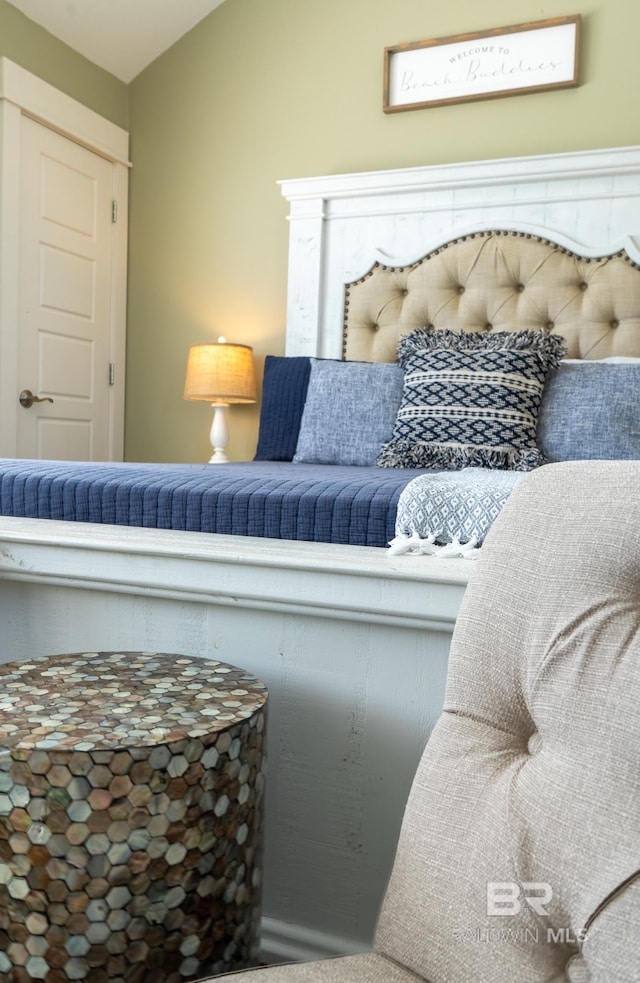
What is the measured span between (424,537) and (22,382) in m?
2.40

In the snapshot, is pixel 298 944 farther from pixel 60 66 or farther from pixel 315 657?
pixel 60 66

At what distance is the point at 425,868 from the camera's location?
0.69 m

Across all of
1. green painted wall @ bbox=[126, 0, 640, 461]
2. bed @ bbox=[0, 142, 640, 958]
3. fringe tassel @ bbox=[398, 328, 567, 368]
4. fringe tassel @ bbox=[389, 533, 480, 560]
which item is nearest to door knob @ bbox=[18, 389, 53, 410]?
green painted wall @ bbox=[126, 0, 640, 461]

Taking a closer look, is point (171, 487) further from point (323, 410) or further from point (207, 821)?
point (323, 410)

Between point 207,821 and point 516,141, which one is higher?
point 516,141

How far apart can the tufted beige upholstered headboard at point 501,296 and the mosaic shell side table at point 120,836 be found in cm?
208

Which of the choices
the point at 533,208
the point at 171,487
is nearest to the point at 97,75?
the point at 533,208

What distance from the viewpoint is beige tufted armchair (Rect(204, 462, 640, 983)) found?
0.59 m

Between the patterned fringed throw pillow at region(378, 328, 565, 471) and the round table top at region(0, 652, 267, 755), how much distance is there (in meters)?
1.14

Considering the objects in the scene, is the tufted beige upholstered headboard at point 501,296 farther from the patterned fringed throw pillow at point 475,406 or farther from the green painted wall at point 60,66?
the green painted wall at point 60,66

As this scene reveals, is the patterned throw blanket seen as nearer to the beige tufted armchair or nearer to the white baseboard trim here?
the beige tufted armchair

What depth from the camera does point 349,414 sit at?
2.35 metres

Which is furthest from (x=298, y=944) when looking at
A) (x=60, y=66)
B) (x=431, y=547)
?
(x=60, y=66)

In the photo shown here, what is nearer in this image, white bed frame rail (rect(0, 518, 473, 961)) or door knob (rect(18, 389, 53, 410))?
white bed frame rail (rect(0, 518, 473, 961))
